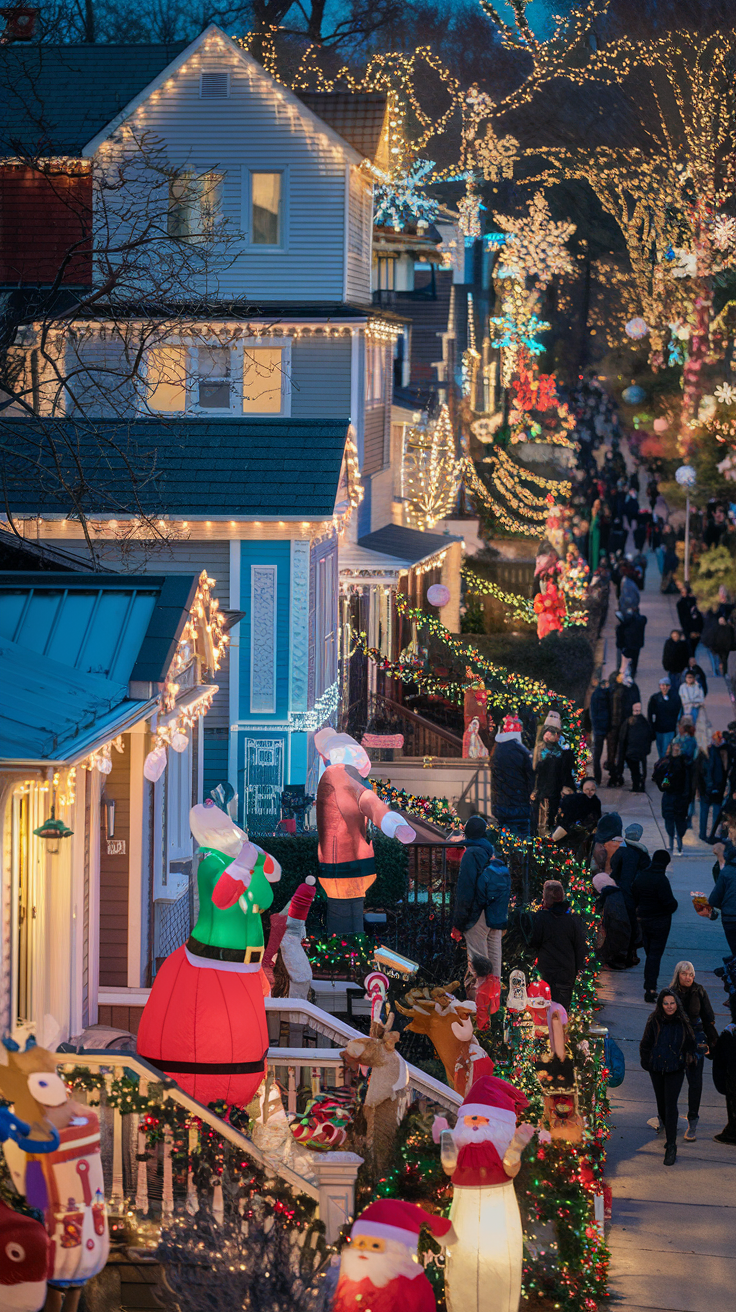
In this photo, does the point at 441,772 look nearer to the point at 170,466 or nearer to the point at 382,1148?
the point at 170,466

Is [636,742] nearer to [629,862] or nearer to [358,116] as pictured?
[629,862]

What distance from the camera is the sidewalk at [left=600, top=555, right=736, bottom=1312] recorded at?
9398 mm

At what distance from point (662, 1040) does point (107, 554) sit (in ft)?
27.2

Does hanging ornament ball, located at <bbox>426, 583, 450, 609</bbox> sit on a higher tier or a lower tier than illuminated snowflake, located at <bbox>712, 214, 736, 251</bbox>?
lower

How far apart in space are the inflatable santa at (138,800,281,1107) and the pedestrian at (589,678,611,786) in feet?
49.3

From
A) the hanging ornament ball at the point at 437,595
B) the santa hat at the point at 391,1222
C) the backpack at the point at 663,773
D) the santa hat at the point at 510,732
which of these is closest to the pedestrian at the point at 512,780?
the santa hat at the point at 510,732

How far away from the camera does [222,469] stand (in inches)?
691

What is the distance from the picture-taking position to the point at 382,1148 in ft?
29.9

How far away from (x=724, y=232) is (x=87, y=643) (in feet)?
93.8

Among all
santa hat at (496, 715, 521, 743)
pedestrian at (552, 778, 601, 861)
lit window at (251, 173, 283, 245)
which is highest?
lit window at (251, 173, 283, 245)

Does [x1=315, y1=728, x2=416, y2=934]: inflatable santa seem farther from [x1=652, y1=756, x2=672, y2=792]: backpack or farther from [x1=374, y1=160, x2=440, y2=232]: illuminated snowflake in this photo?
[x1=374, y1=160, x2=440, y2=232]: illuminated snowflake

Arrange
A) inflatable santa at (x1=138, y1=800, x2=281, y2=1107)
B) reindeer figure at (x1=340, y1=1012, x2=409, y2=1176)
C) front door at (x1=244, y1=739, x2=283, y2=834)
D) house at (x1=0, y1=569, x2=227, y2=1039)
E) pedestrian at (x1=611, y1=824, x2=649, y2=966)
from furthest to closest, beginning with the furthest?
1. front door at (x1=244, y1=739, x2=283, y2=834)
2. pedestrian at (x1=611, y1=824, x2=649, y2=966)
3. reindeer figure at (x1=340, y1=1012, x2=409, y2=1176)
4. inflatable santa at (x1=138, y1=800, x2=281, y2=1107)
5. house at (x1=0, y1=569, x2=227, y2=1039)

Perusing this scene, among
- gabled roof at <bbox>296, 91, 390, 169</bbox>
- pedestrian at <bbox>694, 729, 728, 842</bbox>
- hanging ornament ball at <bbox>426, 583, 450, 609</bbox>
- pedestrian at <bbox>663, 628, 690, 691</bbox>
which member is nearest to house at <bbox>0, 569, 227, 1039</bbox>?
pedestrian at <bbox>694, 729, 728, 842</bbox>

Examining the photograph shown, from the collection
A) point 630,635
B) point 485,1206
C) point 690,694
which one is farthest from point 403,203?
point 485,1206
